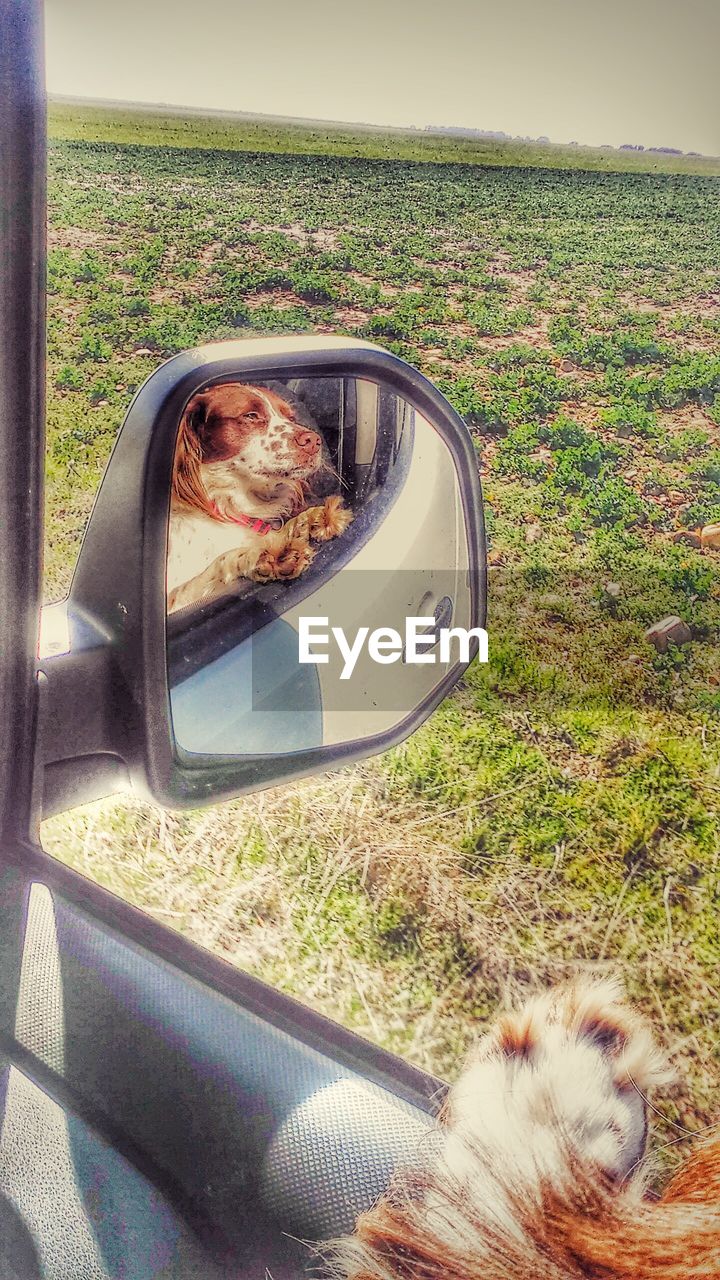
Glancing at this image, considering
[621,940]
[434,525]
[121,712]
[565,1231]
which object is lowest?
[621,940]

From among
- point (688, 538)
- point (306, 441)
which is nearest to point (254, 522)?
point (306, 441)

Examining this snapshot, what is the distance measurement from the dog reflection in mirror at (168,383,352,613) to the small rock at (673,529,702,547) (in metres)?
1.26

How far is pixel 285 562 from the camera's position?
1.40 meters

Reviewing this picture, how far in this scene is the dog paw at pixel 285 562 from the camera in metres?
1.35

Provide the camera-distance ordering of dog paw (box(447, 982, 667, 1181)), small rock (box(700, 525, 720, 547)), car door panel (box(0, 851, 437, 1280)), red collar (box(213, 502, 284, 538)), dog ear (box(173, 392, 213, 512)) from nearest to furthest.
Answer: car door panel (box(0, 851, 437, 1280)) < dog paw (box(447, 982, 667, 1181)) < dog ear (box(173, 392, 213, 512)) < red collar (box(213, 502, 284, 538)) < small rock (box(700, 525, 720, 547))

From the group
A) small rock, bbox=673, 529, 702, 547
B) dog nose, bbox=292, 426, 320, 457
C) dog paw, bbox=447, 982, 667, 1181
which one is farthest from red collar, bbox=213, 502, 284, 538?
small rock, bbox=673, 529, 702, 547

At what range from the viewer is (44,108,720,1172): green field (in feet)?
5.11

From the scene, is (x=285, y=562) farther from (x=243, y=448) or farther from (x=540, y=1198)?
(x=540, y=1198)

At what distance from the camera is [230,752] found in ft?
3.91

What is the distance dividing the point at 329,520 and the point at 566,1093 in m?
0.92

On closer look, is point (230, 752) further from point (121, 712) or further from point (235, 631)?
point (121, 712)

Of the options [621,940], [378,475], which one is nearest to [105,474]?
[378,475]

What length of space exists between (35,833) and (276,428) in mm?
732

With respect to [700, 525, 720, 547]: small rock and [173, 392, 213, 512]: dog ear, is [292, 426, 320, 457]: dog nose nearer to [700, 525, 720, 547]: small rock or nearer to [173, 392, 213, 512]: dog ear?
[173, 392, 213, 512]: dog ear
